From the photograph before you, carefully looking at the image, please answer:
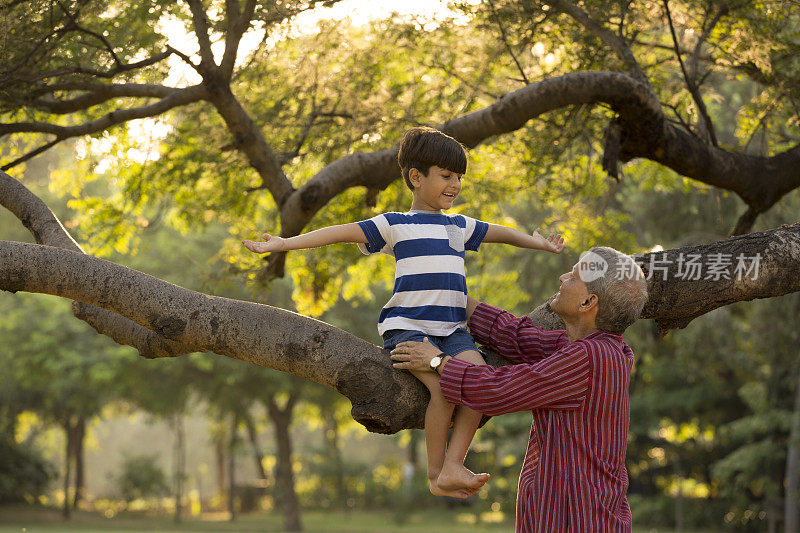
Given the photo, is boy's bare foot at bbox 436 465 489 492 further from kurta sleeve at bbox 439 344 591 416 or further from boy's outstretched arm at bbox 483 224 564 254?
boy's outstretched arm at bbox 483 224 564 254

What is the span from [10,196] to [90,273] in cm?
159

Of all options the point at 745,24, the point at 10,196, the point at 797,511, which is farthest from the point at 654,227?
the point at 10,196

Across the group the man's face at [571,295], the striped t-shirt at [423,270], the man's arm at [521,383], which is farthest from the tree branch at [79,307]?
the man's face at [571,295]

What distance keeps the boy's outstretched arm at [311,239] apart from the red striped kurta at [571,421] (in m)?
0.82

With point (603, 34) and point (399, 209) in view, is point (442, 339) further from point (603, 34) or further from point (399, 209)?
point (399, 209)

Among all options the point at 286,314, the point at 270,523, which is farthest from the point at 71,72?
the point at 270,523

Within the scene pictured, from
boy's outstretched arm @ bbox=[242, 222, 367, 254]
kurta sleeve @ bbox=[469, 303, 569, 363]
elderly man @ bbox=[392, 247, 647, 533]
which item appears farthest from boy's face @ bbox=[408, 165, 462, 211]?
elderly man @ bbox=[392, 247, 647, 533]

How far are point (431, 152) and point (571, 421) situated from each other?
1.31 metres

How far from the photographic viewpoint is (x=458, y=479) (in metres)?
3.27

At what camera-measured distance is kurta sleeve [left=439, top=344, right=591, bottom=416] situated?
296cm

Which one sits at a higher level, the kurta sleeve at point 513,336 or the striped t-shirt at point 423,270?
the striped t-shirt at point 423,270

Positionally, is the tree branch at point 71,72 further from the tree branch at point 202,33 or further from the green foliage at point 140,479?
the green foliage at point 140,479

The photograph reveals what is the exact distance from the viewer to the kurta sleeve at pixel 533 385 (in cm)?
296

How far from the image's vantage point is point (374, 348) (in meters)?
3.56
